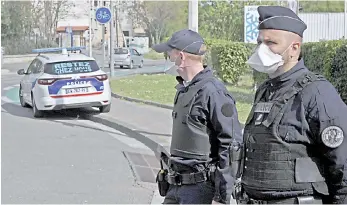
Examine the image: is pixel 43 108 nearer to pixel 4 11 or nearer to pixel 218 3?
pixel 218 3

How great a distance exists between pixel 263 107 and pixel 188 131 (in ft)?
3.02

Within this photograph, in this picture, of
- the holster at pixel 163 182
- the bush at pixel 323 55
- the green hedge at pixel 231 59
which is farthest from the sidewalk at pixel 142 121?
the holster at pixel 163 182

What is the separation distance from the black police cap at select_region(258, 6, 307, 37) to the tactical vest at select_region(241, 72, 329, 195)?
229 mm

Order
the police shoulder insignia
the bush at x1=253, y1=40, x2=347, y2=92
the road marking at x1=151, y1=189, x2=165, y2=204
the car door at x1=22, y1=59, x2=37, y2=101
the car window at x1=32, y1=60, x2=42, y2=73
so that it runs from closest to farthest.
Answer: the police shoulder insignia
the road marking at x1=151, y1=189, x2=165, y2=204
the bush at x1=253, y1=40, x2=347, y2=92
the car window at x1=32, y1=60, x2=42, y2=73
the car door at x1=22, y1=59, x2=37, y2=101

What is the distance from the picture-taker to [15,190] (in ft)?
22.0

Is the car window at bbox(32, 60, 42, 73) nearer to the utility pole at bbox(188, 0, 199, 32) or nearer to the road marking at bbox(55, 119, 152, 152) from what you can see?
the road marking at bbox(55, 119, 152, 152)

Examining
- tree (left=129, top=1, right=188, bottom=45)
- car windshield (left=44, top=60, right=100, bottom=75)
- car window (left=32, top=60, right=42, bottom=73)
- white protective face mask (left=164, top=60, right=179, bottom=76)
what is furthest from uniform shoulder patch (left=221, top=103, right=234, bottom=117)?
tree (left=129, top=1, right=188, bottom=45)

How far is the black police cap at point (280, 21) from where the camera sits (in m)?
2.74

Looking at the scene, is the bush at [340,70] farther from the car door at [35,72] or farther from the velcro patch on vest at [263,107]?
the velcro patch on vest at [263,107]

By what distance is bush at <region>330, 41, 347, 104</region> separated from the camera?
9711 millimetres

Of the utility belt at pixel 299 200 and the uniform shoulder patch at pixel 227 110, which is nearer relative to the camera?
the utility belt at pixel 299 200

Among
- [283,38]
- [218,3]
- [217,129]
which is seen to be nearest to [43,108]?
[217,129]

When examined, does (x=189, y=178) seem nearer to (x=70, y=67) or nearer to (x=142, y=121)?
(x=142, y=121)

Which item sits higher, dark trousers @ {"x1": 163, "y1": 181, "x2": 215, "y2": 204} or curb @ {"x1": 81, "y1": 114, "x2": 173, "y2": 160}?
dark trousers @ {"x1": 163, "y1": 181, "x2": 215, "y2": 204}
